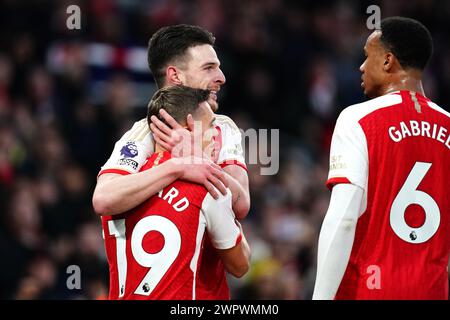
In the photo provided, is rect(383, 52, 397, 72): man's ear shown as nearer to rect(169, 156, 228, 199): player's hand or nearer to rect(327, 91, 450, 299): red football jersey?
rect(327, 91, 450, 299): red football jersey

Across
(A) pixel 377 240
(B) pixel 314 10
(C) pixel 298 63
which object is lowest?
(A) pixel 377 240

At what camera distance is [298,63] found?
13.5 meters

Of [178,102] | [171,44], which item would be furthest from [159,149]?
[171,44]

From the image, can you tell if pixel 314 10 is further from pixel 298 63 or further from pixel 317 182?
pixel 317 182

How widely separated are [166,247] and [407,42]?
154cm

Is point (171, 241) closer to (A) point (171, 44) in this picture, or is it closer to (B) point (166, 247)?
(B) point (166, 247)

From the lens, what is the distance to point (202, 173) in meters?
4.43

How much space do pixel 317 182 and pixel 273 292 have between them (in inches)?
126

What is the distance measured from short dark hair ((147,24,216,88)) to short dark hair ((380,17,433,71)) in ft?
3.70

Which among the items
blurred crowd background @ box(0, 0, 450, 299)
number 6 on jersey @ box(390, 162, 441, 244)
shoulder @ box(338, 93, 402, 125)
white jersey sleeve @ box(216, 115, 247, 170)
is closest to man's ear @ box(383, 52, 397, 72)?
shoulder @ box(338, 93, 402, 125)

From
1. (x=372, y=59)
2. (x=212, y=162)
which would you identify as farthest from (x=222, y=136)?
(x=372, y=59)

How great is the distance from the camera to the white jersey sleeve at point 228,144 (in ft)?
16.1

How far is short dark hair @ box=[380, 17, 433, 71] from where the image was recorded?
4656mm

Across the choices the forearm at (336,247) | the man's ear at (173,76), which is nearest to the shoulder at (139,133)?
the man's ear at (173,76)
